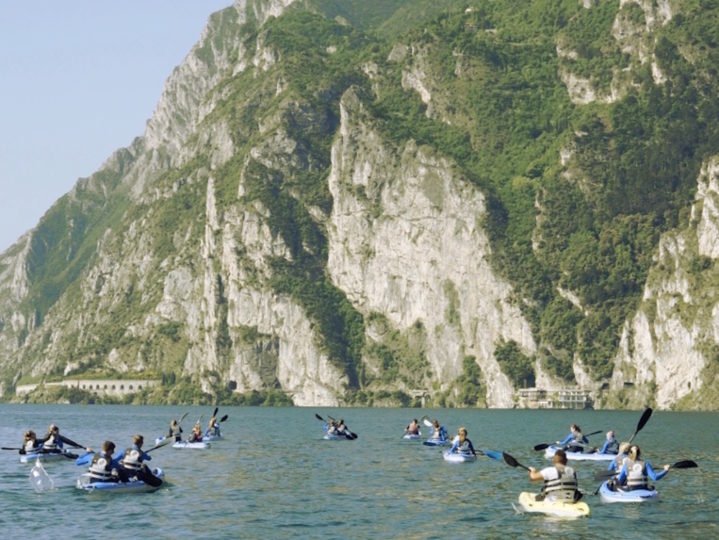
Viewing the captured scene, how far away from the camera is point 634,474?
58.8 meters

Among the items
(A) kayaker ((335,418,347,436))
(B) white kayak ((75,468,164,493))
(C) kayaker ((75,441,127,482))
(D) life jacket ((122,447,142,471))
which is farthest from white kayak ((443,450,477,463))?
(A) kayaker ((335,418,347,436))

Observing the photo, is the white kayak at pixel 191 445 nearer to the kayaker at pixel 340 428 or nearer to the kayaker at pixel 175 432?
the kayaker at pixel 175 432

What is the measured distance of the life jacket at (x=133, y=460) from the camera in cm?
6225

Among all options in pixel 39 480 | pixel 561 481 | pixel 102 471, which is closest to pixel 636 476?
pixel 561 481

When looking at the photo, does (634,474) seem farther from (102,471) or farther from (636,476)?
(102,471)

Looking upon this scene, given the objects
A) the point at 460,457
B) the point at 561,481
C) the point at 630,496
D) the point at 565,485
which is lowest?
the point at 630,496

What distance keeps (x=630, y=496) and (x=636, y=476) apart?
1032mm

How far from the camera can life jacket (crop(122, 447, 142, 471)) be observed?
6225 cm

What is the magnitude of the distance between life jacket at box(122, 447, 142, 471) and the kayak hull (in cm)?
2245

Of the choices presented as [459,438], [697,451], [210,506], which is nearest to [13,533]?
[210,506]

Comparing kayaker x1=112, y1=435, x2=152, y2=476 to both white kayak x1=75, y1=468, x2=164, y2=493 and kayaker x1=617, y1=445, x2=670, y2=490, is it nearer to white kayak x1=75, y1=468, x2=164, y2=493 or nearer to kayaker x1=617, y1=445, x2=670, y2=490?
white kayak x1=75, y1=468, x2=164, y2=493

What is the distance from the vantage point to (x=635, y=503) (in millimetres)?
58406

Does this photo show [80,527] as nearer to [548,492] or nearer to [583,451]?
[548,492]

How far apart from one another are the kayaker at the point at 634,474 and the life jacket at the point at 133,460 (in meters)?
23.1
